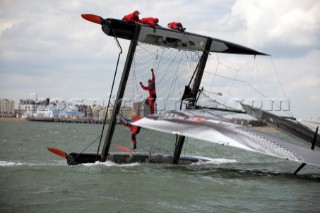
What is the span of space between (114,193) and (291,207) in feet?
10.4

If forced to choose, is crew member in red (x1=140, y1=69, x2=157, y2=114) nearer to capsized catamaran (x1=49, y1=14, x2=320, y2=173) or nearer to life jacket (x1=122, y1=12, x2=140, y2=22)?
capsized catamaran (x1=49, y1=14, x2=320, y2=173)

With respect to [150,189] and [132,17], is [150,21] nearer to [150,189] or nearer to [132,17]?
[132,17]

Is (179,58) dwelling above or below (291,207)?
above

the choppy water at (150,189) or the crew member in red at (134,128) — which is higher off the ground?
the crew member in red at (134,128)

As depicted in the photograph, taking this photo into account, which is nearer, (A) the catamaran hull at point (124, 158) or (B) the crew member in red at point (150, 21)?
(B) the crew member in red at point (150, 21)

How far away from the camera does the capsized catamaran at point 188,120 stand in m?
10.3

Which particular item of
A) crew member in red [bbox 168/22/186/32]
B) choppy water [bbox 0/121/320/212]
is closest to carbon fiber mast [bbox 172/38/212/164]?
crew member in red [bbox 168/22/186/32]

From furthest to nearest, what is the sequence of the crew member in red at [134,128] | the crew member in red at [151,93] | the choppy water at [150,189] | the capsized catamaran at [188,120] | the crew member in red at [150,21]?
1. the crew member in red at [151,93]
2. the crew member in red at [134,128]
3. the crew member in red at [150,21]
4. the capsized catamaran at [188,120]
5. the choppy water at [150,189]

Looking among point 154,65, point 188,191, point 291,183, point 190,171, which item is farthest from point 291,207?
point 154,65

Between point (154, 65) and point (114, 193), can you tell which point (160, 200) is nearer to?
point (114, 193)

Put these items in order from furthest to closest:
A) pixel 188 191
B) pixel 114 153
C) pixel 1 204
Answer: pixel 114 153 → pixel 188 191 → pixel 1 204

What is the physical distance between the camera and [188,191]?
9.34 meters

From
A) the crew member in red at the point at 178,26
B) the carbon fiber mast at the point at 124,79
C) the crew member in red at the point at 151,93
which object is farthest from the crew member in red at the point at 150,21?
the crew member in red at the point at 151,93

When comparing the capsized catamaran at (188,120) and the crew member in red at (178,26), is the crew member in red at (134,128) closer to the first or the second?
the capsized catamaran at (188,120)
